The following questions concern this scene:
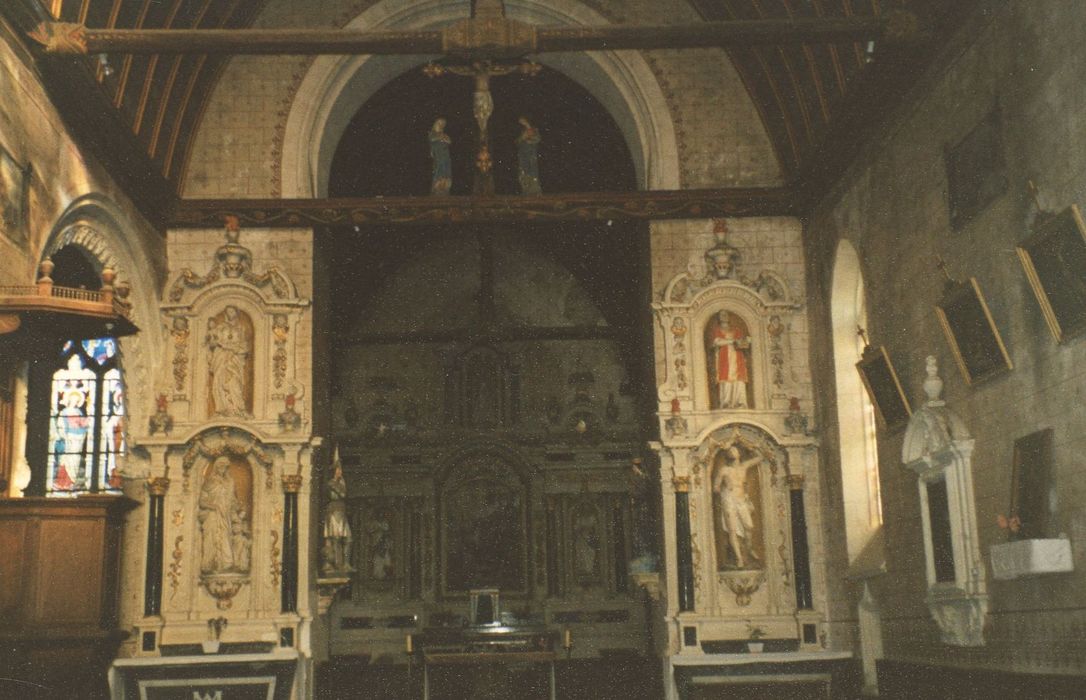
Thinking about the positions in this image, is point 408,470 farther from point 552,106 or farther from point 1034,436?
point 1034,436

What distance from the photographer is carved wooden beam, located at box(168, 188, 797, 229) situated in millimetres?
16594

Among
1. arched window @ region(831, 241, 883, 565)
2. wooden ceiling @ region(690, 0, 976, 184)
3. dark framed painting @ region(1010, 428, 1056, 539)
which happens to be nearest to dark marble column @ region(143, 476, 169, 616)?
arched window @ region(831, 241, 883, 565)

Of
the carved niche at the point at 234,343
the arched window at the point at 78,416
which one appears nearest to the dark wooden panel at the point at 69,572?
the carved niche at the point at 234,343

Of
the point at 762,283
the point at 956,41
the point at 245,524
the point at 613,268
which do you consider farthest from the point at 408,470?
the point at 956,41

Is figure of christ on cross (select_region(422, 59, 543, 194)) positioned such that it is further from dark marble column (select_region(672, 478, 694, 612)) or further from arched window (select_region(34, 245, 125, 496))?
arched window (select_region(34, 245, 125, 496))

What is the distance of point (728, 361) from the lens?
650 inches

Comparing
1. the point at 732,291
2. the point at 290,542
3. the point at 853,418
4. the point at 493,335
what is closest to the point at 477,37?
the point at 732,291

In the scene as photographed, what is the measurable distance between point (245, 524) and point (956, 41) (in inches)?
389

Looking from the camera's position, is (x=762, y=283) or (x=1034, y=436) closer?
(x=1034, y=436)

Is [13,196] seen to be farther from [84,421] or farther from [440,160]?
[84,421]

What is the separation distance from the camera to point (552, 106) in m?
21.1

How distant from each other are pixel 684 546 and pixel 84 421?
8732mm

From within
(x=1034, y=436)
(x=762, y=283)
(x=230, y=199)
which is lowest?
(x=1034, y=436)

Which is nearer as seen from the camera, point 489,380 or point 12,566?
point 12,566
